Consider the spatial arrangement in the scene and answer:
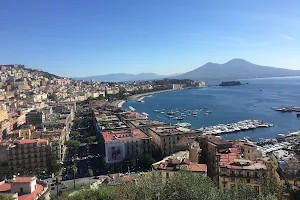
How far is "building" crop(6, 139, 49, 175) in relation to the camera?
24672mm

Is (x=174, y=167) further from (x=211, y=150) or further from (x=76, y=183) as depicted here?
(x=76, y=183)

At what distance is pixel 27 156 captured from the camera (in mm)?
24875

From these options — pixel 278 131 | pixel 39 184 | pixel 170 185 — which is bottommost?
pixel 278 131

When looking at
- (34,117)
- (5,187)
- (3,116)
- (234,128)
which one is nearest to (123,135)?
(5,187)

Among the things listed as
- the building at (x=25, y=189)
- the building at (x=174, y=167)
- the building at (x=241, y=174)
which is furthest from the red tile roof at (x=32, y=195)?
the building at (x=241, y=174)

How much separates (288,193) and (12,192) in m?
12.7

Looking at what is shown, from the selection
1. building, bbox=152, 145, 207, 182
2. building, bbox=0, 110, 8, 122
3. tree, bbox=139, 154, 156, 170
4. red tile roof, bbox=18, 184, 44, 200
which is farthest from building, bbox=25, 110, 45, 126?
red tile roof, bbox=18, 184, 44, 200

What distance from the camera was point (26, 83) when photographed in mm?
95750

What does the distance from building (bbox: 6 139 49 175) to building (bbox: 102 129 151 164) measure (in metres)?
5.29

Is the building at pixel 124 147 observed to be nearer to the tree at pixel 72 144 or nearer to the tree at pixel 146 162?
the tree at pixel 146 162

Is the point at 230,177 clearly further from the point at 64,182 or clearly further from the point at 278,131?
the point at 278,131

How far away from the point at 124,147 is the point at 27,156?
810 centimetres

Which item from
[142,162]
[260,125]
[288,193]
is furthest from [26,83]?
[288,193]

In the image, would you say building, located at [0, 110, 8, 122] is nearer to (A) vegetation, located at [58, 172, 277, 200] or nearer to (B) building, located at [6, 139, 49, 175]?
(B) building, located at [6, 139, 49, 175]
